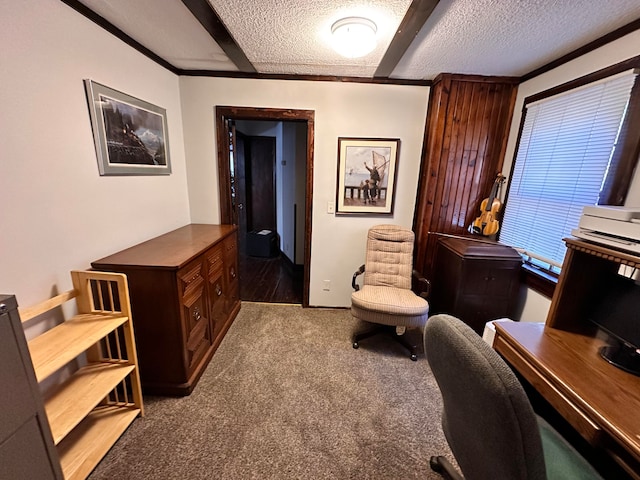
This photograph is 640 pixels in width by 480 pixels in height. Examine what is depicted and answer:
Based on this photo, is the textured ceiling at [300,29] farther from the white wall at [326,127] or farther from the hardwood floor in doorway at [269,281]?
the hardwood floor in doorway at [269,281]

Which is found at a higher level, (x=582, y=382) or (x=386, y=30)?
(x=386, y=30)

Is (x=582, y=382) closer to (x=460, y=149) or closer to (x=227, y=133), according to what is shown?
(x=460, y=149)

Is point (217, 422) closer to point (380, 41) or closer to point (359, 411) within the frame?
point (359, 411)

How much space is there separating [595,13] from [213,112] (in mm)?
2841

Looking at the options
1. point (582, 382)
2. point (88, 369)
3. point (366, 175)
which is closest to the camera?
point (582, 382)

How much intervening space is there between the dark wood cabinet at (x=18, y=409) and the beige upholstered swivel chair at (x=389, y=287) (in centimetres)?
188

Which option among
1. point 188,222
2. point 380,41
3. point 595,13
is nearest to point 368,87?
point 380,41

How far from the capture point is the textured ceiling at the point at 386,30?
1413 mm

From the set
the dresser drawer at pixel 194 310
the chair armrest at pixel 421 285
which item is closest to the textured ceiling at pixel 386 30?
the dresser drawer at pixel 194 310

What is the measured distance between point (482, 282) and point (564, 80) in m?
1.64

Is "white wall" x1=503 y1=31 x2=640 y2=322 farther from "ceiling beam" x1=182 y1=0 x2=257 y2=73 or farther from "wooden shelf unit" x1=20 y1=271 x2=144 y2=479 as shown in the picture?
"wooden shelf unit" x1=20 y1=271 x2=144 y2=479

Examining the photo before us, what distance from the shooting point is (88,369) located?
4.90ft

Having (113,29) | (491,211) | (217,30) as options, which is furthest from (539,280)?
(113,29)

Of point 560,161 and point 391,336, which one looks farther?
point 391,336
